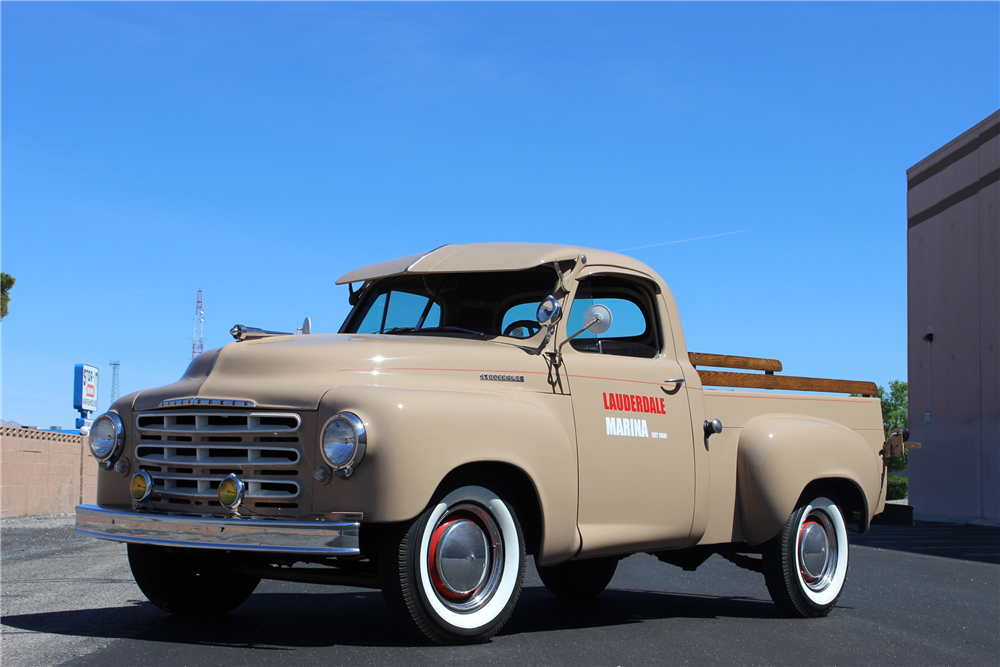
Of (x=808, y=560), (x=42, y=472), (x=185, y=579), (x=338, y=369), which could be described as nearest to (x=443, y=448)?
(x=338, y=369)

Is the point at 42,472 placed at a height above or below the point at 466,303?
below

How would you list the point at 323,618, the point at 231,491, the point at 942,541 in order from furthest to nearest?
the point at 942,541, the point at 323,618, the point at 231,491

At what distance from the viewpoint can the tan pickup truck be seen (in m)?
4.82

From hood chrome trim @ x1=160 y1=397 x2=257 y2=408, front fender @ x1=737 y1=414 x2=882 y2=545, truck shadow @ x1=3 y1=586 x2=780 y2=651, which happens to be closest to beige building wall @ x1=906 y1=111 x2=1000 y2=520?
front fender @ x1=737 y1=414 x2=882 y2=545

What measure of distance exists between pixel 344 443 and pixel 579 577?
364 cm

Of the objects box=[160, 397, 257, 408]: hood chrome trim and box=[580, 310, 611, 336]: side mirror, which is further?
box=[580, 310, 611, 336]: side mirror

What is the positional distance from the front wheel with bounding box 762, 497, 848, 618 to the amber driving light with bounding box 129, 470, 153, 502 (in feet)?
13.7

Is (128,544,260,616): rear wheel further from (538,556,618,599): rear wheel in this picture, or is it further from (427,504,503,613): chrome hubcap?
(538,556,618,599): rear wheel

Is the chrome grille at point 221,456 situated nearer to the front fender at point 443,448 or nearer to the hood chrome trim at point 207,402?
the hood chrome trim at point 207,402

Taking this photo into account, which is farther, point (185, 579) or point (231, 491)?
point (185, 579)

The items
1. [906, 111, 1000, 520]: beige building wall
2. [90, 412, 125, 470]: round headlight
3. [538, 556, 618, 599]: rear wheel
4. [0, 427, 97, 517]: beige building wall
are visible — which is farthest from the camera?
[906, 111, 1000, 520]: beige building wall

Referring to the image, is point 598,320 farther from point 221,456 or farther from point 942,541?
point 942,541

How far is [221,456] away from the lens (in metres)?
5.02

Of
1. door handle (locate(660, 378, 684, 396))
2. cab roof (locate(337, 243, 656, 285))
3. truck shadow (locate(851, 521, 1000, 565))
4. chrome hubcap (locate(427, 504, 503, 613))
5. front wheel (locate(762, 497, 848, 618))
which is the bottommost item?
truck shadow (locate(851, 521, 1000, 565))
